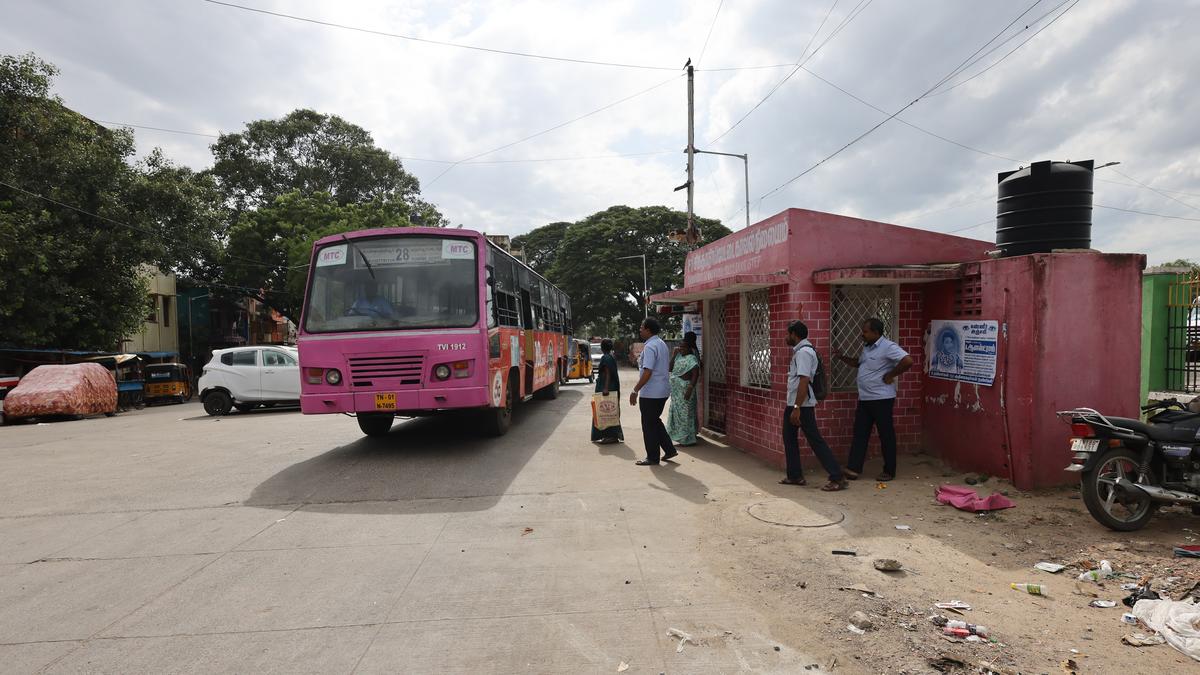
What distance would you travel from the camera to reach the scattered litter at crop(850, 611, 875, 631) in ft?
11.3

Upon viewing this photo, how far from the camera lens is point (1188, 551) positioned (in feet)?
14.1

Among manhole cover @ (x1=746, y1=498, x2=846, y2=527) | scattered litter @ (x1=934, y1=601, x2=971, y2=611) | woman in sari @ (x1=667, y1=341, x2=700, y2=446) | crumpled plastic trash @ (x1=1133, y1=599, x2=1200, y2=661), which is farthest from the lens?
woman in sari @ (x1=667, y1=341, x2=700, y2=446)

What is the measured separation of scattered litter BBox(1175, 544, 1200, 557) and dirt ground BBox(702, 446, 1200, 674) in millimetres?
74

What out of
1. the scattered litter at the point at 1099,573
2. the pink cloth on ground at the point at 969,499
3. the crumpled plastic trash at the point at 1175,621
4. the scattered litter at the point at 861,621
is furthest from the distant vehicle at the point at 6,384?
the crumpled plastic trash at the point at 1175,621

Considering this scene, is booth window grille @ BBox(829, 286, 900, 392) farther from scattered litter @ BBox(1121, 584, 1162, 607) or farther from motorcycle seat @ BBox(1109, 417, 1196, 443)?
scattered litter @ BBox(1121, 584, 1162, 607)

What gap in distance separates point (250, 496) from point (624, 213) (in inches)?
1555

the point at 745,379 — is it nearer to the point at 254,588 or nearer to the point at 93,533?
the point at 254,588

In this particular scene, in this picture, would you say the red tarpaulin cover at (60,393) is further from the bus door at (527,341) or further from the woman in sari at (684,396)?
the woman in sari at (684,396)

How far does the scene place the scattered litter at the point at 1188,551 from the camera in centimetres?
428

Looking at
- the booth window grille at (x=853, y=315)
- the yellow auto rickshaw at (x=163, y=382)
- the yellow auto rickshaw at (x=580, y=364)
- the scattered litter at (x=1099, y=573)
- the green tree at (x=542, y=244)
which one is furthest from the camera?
the green tree at (x=542, y=244)

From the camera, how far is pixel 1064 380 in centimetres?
592

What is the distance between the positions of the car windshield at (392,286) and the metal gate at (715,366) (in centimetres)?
369

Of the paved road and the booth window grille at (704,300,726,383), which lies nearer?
the paved road

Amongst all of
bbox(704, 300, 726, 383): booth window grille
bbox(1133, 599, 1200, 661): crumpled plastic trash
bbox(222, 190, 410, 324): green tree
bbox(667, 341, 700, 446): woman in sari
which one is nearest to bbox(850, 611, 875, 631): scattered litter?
bbox(1133, 599, 1200, 661): crumpled plastic trash
